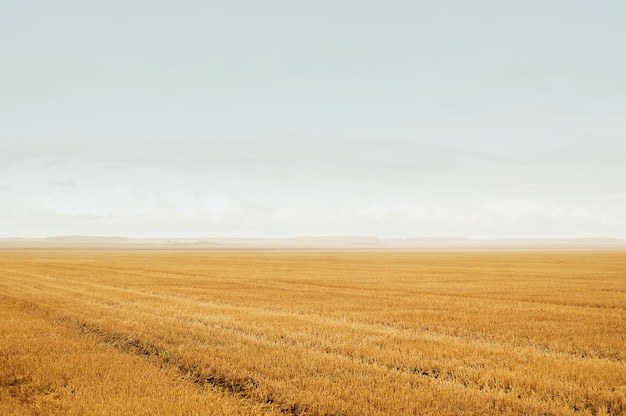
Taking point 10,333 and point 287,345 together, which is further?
point 10,333

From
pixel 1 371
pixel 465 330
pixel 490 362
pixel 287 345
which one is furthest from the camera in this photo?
pixel 465 330

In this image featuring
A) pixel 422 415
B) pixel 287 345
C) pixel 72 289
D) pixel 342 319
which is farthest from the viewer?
pixel 72 289

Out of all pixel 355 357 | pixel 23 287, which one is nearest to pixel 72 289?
pixel 23 287

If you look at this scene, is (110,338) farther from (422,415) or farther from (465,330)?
(465,330)

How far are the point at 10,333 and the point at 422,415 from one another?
39.4 ft

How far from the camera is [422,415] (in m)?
7.83

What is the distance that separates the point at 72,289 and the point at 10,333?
14515 millimetres

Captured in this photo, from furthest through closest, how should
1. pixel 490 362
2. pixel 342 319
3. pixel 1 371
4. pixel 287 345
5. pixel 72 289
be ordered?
pixel 72 289 → pixel 342 319 → pixel 287 345 → pixel 490 362 → pixel 1 371

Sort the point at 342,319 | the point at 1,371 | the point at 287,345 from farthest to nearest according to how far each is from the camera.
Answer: the point at 342,319
the point at 287,345
the point at 1,371

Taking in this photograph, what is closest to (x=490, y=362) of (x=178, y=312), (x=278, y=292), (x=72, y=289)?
(x=178, y=312)

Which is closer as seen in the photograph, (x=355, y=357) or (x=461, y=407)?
(x=461, y=407)

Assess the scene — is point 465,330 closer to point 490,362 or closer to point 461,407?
point 490,362

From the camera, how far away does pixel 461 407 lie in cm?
825

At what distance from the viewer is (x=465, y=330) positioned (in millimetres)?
15672
